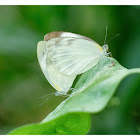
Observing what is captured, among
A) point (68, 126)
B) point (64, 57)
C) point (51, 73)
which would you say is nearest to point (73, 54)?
point (64, 57)

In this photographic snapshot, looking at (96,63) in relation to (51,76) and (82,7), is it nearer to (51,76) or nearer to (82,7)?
(51,76)

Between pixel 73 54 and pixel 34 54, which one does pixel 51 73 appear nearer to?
pixel 73 54

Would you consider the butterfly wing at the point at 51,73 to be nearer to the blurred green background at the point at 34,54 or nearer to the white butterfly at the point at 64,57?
the white butterfly at the point at 64,57

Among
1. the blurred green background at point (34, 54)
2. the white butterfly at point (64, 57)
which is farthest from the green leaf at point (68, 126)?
the blurred green background at point (34, 54)

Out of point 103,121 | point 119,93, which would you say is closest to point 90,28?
point 119,93

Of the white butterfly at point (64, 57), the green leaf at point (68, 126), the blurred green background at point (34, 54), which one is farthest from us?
the blurred green background at point (34, 54)

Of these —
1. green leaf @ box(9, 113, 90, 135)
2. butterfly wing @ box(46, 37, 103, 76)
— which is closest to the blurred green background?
butterfly wing @ box(46, 37, 103, 76)
